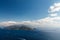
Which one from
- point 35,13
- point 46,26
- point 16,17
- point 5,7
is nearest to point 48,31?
point 46,26

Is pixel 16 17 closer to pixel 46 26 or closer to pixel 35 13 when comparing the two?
pixel 35 13

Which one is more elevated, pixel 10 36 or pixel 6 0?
pixel 6 0

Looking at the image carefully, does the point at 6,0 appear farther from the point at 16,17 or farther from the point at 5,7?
the point at 16,17

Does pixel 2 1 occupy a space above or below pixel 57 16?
above

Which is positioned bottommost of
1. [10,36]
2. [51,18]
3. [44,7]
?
[10,36]

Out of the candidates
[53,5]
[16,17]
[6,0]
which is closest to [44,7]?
[53,5]
